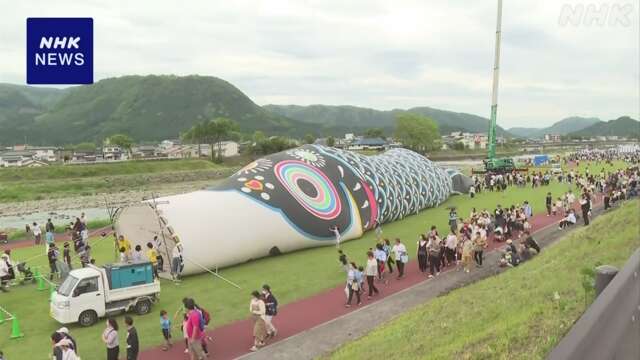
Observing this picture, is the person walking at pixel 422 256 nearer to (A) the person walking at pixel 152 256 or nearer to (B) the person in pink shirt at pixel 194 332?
(A) the person walking at pixel 152 256

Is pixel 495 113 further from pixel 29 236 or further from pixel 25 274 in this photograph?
pixel 25 274

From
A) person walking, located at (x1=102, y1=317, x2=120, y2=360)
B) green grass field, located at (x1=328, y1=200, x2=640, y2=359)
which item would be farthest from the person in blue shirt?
person walking, located at (x1=102, y1=317, x2=120, y2=360)

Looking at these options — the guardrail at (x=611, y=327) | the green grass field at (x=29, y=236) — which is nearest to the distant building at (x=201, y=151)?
the green grass field at (x=29, y=236)

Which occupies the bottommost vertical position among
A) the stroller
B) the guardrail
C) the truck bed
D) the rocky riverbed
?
the rocky riverbed

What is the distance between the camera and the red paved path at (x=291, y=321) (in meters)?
12.2

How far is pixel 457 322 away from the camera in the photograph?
29.9 feet

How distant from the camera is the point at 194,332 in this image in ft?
37.0

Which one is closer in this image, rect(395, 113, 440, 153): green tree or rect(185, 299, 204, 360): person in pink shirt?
rect(185, 299, 204, 360): person in pink shirt

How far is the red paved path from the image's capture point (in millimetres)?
12203

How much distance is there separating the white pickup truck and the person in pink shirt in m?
3.74

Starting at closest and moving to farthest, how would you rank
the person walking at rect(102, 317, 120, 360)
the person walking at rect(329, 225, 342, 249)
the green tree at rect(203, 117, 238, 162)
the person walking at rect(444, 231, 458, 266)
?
the person walking at rect(102, 317, 120, 360), the person walking at rect(444, 231, 458, 266), the person walking at rect(329, 225, 342, 249), the green tree at rect(203, 117, 238, 162)

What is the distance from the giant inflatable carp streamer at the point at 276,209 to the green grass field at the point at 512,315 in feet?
28.4

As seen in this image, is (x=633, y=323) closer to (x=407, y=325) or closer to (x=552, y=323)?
(x=552, y=323)

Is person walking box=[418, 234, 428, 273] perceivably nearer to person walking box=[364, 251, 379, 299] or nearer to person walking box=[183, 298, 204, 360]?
person walking box=[364, 251, 379, 299]
